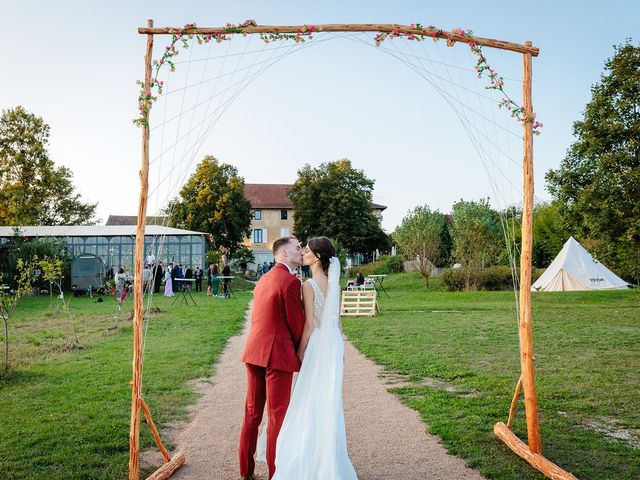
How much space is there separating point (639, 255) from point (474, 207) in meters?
30.9

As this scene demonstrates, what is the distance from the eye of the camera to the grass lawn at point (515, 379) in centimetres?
560

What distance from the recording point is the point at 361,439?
239 inches

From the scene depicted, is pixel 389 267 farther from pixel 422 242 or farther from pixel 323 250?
pixel 323 250

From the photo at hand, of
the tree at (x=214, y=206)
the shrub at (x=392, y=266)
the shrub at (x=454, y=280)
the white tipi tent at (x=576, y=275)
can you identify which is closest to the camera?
the white tipi tent at (x=576, y=275)

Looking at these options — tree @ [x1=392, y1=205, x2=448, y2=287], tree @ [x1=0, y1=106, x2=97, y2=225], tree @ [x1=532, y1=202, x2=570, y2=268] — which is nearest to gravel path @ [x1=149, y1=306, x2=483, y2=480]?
tree @ [x1=392, y1=205, x2=448, y2=287]

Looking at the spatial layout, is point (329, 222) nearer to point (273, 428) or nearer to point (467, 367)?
point (467, 367)

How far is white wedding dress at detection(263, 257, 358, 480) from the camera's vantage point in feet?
15.1

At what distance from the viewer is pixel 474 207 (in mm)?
54531

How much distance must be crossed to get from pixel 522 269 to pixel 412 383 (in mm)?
3435

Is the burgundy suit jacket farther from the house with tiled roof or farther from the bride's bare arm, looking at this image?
the house with tiled roof

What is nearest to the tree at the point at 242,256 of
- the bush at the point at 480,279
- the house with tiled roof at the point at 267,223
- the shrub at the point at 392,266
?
the shrub at the point at 392,266

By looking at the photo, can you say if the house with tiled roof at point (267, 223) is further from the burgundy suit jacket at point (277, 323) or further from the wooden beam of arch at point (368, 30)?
the burgundy suit jacket at point (277, 323)

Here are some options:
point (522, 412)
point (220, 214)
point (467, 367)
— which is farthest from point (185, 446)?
point (220, 214)

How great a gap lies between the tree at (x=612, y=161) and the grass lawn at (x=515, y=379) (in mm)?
4021
